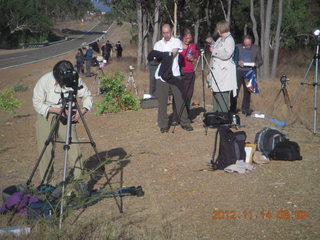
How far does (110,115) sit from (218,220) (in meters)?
6.36

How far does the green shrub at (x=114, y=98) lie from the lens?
11070 mm

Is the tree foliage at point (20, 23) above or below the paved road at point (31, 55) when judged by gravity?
above

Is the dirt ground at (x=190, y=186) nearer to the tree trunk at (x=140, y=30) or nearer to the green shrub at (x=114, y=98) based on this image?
the green shrub at (x=114, y=98)

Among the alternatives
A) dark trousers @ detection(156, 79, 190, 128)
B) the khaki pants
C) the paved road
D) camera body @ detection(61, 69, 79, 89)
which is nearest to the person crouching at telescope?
the khaki pants

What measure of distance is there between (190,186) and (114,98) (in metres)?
5.68

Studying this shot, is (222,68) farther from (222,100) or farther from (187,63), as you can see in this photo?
(187,63)

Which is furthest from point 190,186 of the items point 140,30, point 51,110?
point 140,30

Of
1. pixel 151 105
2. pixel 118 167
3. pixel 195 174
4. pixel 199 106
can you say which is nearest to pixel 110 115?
pixel 151 105

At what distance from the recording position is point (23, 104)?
16.0 m
